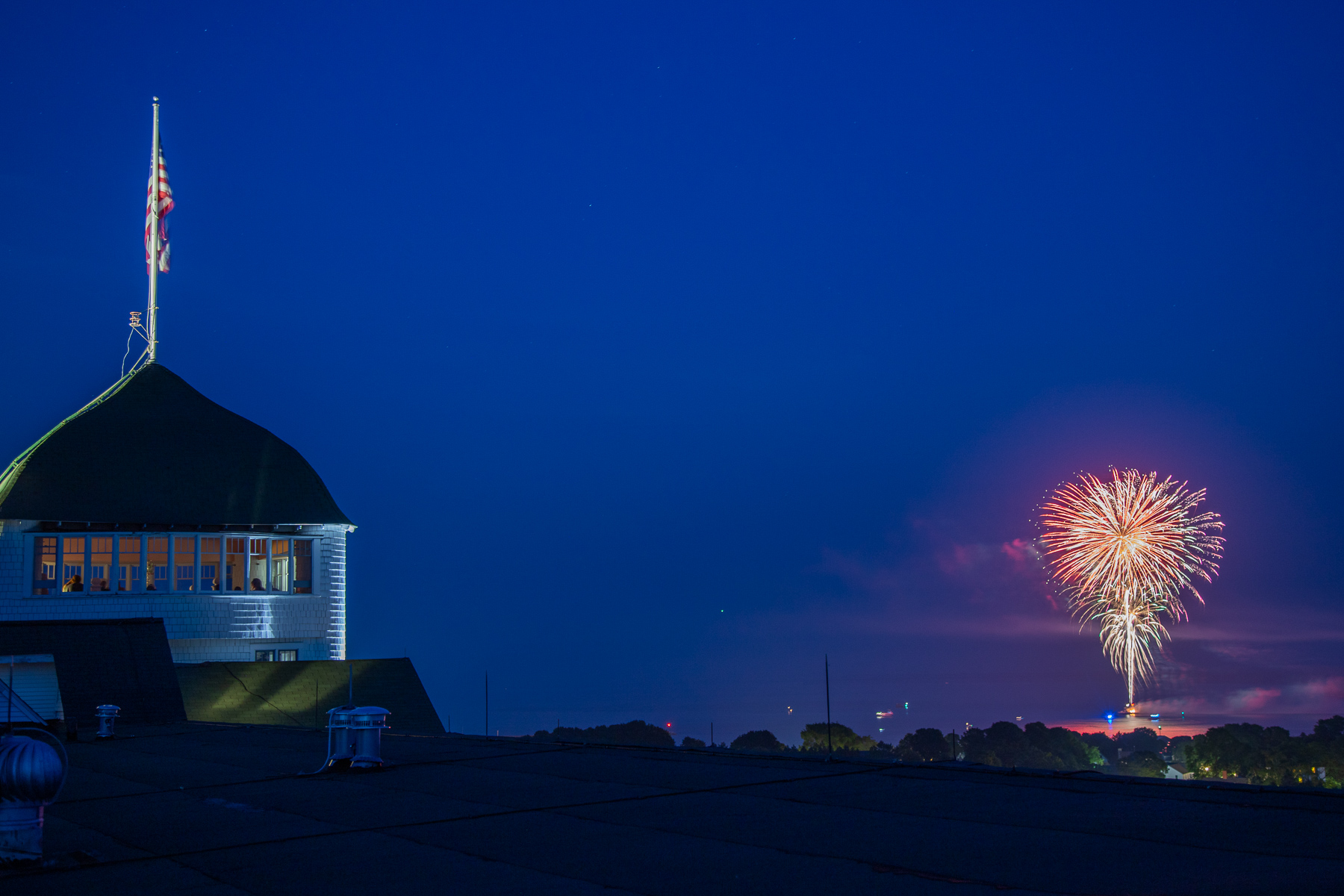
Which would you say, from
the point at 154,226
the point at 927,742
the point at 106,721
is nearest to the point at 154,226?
the point at 154,226

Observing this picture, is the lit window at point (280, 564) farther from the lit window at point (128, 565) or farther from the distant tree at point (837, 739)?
the distant tree at point (837, 739)

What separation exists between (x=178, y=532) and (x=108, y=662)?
7340 mm

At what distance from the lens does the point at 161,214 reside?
4506 centimetres

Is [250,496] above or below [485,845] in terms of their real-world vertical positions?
above

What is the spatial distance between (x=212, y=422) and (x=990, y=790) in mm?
35799

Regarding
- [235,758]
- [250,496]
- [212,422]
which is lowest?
[235,758]

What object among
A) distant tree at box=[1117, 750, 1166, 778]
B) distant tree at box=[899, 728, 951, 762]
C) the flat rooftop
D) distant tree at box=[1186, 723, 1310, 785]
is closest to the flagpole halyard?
the flat rooftop

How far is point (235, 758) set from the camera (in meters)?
17.5

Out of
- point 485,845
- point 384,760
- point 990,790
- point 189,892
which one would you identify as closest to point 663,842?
point 485,845

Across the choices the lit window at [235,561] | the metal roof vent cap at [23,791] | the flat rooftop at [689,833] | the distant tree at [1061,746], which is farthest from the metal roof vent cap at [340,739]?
the distant tree at [1061,746]

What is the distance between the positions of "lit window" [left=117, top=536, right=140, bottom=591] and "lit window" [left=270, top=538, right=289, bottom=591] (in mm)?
4348

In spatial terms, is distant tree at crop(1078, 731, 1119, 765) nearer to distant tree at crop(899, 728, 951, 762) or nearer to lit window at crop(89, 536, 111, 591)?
distant tree at crop(899, 728, 951, 762)

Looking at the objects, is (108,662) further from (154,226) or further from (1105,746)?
(1105,746)

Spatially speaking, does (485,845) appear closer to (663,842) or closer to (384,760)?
(663,842)
